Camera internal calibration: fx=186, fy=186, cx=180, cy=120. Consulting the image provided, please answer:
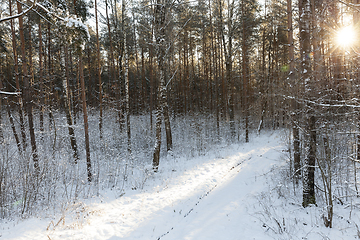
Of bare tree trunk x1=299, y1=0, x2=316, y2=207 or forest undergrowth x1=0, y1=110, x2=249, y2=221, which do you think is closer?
bare tree trunk x1=299, y1=0, x2=316, y2=207

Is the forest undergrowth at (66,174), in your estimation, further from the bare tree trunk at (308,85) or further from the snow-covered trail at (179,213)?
the bare tree trunk at (308,85)

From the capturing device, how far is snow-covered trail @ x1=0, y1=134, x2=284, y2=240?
404 cm

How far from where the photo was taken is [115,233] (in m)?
4.18

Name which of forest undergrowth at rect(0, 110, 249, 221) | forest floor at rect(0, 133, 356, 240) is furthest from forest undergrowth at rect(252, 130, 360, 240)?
forest undergrowth at rect(0, 110, 249, 221)

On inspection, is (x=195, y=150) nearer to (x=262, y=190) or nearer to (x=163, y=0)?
(x=262, y=190)

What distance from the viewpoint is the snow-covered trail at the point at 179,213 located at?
13.3 feet

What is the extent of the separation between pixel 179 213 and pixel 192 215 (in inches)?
14.4

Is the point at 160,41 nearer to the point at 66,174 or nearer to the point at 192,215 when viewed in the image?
the point at 66,174

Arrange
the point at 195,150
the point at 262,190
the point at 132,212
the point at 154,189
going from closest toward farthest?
the point at 132,212
the point at 262,190
the point at 154,189
the point at 195,150

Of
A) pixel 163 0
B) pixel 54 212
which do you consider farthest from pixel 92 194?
pixel 163 0

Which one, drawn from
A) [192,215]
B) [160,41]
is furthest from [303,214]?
[160,41]

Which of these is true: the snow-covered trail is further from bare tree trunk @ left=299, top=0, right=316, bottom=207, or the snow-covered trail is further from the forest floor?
bare tree trunk @ left=299, top=0, right=316, bottom=207

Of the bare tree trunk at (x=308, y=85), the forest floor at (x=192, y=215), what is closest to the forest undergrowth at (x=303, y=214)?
the forest floor at (x=192, y=215)

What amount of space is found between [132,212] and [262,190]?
4080 millimetres
